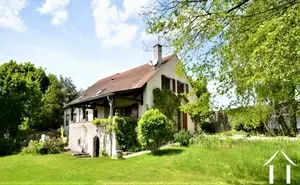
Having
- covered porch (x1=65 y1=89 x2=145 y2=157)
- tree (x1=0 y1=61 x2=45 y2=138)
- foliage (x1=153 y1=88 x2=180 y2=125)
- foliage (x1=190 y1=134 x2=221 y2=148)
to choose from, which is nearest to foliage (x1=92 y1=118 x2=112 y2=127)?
covered porch (x1=65 y1=89 x2=145 y2=157)

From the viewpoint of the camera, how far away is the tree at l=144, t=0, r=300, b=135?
261 inches

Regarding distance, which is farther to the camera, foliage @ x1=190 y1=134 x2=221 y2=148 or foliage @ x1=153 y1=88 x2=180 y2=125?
foliage @ x1=153 y1=88 x2=180 y2=125

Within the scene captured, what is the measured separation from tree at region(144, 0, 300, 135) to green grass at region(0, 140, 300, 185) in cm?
401

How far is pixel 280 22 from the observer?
6496 millimetres

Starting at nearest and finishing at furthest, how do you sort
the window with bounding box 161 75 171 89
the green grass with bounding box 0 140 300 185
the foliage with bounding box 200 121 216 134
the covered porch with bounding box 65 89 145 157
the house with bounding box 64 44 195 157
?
the green grass with bounding box 0 140 300 185, the covered porch with bounding box 65 89 145 157, the house with bounding box 64 44 195 157, the window with bounding box 161 75 171 89, the foliage with bounding box 200 121 216 134

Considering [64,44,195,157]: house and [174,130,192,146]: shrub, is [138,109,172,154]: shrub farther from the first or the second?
[64,44,195,157]: house

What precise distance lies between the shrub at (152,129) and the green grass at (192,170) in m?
1.28

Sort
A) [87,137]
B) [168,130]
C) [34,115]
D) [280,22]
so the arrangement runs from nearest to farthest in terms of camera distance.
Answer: [280,22] → [168,130] → [87,137] → [34,115]

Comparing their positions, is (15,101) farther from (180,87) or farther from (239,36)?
(239,36)

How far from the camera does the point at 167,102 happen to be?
25.0 meters

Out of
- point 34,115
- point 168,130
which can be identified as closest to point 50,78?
point 34,115

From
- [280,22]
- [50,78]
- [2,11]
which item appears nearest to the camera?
[280,22]

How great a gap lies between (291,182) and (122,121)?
12667 millimetres

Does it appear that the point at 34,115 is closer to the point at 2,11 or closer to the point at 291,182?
the point at 2,11
